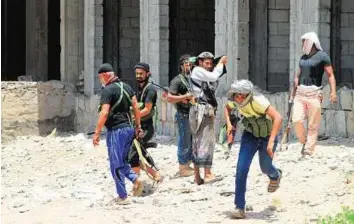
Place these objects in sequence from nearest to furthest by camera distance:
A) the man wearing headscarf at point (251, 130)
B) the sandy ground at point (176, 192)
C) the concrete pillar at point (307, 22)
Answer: the man wearing headscarf at point (251, 130)
the sandy ground at point (176, 192)
the concrete pillar at point (307, 22)

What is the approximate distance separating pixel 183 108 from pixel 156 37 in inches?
188

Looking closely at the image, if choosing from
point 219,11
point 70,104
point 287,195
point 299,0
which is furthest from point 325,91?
point 70,104

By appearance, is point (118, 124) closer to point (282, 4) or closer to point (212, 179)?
point (212, 179)

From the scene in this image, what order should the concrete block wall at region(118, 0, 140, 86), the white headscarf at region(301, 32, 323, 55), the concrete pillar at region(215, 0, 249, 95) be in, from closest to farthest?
1. the white headscarf at region(301, 32, 323, 55)
2. the concrete pillar at region(215, 0, 249, 95)
3. the concrete block wall at region(118, 0, 140, 86)

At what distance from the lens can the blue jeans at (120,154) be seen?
11.9 m

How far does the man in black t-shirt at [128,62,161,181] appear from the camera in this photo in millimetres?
12766

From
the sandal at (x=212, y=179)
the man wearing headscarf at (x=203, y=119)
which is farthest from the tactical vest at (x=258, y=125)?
the sandal at (x=212, y=179)

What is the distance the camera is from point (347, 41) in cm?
1675

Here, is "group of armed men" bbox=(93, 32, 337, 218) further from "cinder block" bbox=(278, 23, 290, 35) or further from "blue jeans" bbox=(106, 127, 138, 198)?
"cinder block" bbox=(278, 23, 290, 35)

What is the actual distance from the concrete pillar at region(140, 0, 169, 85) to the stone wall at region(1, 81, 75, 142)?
6.59ft

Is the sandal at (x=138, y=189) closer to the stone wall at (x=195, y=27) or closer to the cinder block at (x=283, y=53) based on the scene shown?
the cinder block at (x=283, y=53)

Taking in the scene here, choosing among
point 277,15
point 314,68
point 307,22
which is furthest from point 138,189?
point 277,15

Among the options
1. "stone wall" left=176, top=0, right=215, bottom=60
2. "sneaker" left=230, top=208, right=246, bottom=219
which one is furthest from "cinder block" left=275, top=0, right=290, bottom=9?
"sneaker" left=230, top=208, right=246, bottom=219

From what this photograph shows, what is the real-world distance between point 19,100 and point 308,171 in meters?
7.42
